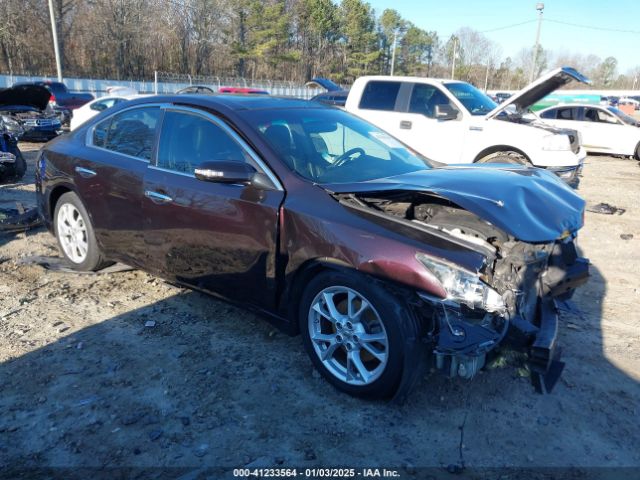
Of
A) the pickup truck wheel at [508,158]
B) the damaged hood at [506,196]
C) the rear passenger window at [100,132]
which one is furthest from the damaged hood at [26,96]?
the damaged hood at [506,196]

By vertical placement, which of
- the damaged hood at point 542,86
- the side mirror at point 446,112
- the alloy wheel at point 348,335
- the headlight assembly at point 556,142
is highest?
the damaged hood at point 542,86

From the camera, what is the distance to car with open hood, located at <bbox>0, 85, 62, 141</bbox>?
12109 mm

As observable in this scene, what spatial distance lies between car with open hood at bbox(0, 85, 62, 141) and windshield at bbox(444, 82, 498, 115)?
31.3 ft

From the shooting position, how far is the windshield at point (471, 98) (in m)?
8.78

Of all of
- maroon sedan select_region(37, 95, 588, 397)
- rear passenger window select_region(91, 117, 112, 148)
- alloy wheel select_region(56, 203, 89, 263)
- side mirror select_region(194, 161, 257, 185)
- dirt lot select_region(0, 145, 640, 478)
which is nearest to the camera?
dirt lot select_region(0, 145, 640, 478)

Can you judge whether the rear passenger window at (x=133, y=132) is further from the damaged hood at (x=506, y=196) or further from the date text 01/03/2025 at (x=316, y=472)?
the date text 01/03/2025 at (x=316, y=472)

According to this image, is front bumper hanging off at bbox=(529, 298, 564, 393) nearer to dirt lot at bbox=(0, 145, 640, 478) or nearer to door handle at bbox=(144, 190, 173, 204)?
dirt lot at bbox=(0, 145, 640, 478)

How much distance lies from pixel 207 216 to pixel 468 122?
20.1 feet

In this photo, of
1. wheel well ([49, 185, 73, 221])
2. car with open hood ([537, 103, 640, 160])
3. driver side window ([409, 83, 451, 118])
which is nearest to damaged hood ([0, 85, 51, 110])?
wheel well ([49, 185, 73, 221])

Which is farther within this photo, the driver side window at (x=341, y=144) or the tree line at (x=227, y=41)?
the tree line at (x=227, y=41)

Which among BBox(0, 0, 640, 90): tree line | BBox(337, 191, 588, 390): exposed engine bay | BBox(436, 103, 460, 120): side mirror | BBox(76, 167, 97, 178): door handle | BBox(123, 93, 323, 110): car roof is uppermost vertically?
BBox(0, 0, 640, 90): tree line

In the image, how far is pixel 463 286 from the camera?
2.68 meters

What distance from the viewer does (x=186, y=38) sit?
2170 inches

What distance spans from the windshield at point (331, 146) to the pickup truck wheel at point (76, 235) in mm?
2018
